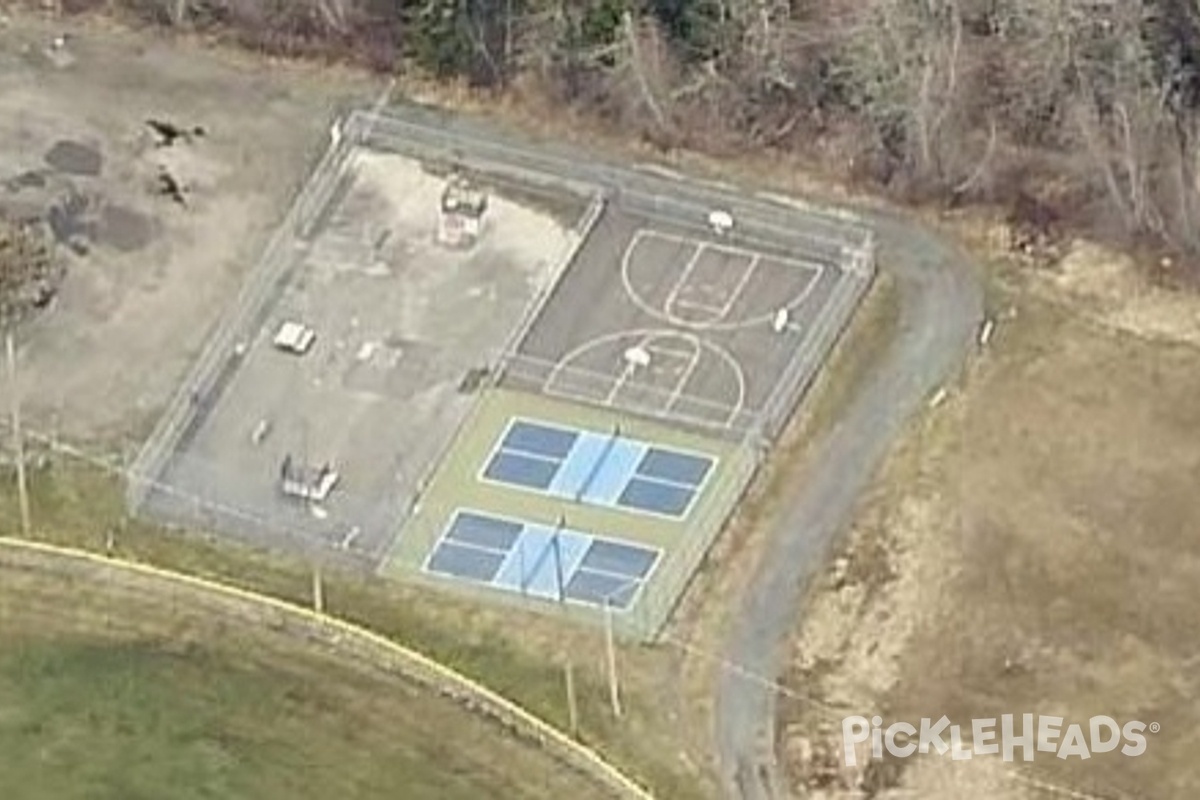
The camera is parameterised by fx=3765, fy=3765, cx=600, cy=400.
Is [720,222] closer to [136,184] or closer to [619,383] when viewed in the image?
[619,383]

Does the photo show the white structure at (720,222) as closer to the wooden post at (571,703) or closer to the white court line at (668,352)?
the white court line at (668,352)

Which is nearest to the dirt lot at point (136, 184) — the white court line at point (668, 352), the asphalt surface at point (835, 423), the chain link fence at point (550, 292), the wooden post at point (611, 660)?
the chain link fence at point (550, 292)

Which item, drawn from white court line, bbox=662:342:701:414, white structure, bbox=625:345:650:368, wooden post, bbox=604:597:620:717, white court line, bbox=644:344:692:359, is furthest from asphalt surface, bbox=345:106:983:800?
white structure, bbox=625:345:650:368

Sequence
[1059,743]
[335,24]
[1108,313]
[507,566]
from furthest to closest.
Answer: [335,24], [1108,313], [507,566], [1059,743]

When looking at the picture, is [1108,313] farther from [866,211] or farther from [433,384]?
[433,384]

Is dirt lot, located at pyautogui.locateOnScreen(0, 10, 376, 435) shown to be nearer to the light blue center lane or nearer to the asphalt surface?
the asphalt surface

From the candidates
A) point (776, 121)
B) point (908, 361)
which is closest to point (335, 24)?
point (776, 121)

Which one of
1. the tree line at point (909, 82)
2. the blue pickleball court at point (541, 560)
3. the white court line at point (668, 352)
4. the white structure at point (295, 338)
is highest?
the tree line at point (909, 82)
